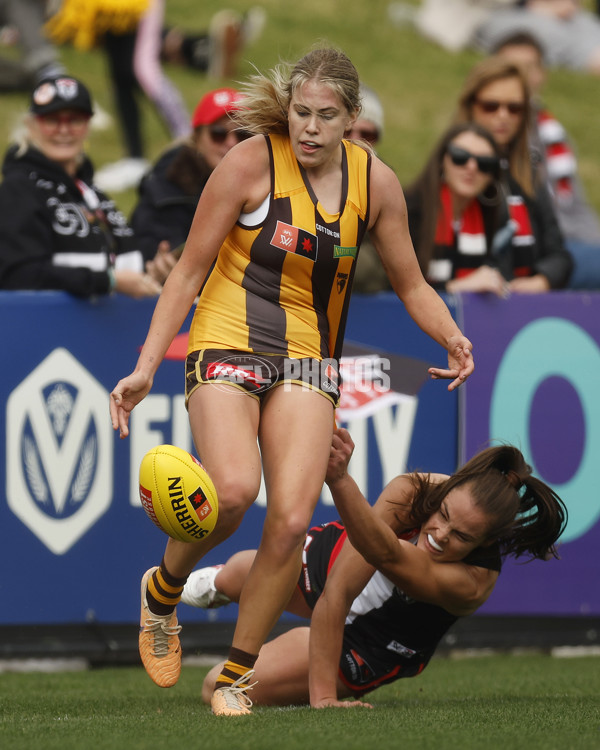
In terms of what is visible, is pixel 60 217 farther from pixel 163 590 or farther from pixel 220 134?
pixel 163 590

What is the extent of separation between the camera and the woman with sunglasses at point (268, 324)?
413cm

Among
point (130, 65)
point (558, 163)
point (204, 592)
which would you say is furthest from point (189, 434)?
point (130, 65)

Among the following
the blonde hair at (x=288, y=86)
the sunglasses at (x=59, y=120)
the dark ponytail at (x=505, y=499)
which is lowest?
the dark ponytail at (x=505, y=499)

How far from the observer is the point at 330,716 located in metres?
4.16

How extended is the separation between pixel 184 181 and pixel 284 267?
2.36m

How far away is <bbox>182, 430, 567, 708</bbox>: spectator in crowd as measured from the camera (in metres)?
4.41

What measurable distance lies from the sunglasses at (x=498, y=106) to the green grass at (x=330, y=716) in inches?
117

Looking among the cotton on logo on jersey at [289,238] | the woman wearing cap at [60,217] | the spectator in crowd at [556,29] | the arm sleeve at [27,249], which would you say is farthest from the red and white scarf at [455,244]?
the spectator in crowd at [556,29]

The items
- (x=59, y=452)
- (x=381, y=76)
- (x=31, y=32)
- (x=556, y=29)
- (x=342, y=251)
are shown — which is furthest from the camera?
(x=381, y=76)

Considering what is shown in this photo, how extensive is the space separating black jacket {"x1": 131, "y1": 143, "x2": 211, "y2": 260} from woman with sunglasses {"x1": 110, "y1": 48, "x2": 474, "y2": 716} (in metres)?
2.11

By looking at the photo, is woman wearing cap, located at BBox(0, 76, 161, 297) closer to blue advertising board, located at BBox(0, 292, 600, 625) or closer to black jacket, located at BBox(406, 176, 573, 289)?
blue advertising board, located at BBox(0, 292, 600, 625)

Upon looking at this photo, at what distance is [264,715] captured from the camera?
13.7ft

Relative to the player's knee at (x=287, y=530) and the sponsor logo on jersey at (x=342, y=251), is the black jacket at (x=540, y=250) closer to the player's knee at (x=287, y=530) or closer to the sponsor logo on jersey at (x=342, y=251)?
the sponsor logo on jersey at (x=342, y=251)

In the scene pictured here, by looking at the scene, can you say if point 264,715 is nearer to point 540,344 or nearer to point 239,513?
point 239,513
